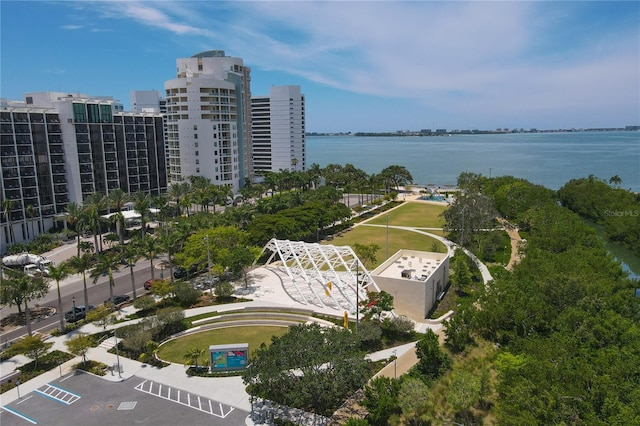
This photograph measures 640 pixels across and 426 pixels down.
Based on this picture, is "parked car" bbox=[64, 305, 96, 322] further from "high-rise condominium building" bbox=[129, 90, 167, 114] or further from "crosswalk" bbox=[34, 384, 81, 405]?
"high-rise condominium building" bbox=[129, 90, 167, 114]

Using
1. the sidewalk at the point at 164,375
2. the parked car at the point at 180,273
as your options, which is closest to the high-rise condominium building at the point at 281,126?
the parked car at the point at 180,273

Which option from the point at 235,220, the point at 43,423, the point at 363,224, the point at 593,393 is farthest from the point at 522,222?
the point at 43,423

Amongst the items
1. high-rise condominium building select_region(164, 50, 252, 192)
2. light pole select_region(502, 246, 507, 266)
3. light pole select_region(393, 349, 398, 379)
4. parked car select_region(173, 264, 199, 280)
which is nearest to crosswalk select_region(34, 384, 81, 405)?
light pole select_region(393, 349, 398, 379)

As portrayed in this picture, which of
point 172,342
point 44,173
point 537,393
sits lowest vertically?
point 172,342

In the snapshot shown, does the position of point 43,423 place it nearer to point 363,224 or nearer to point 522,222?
point 363,224

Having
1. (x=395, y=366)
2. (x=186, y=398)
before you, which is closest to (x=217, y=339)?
(x=186, y=398)

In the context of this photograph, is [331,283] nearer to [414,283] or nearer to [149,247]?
[414,283]
